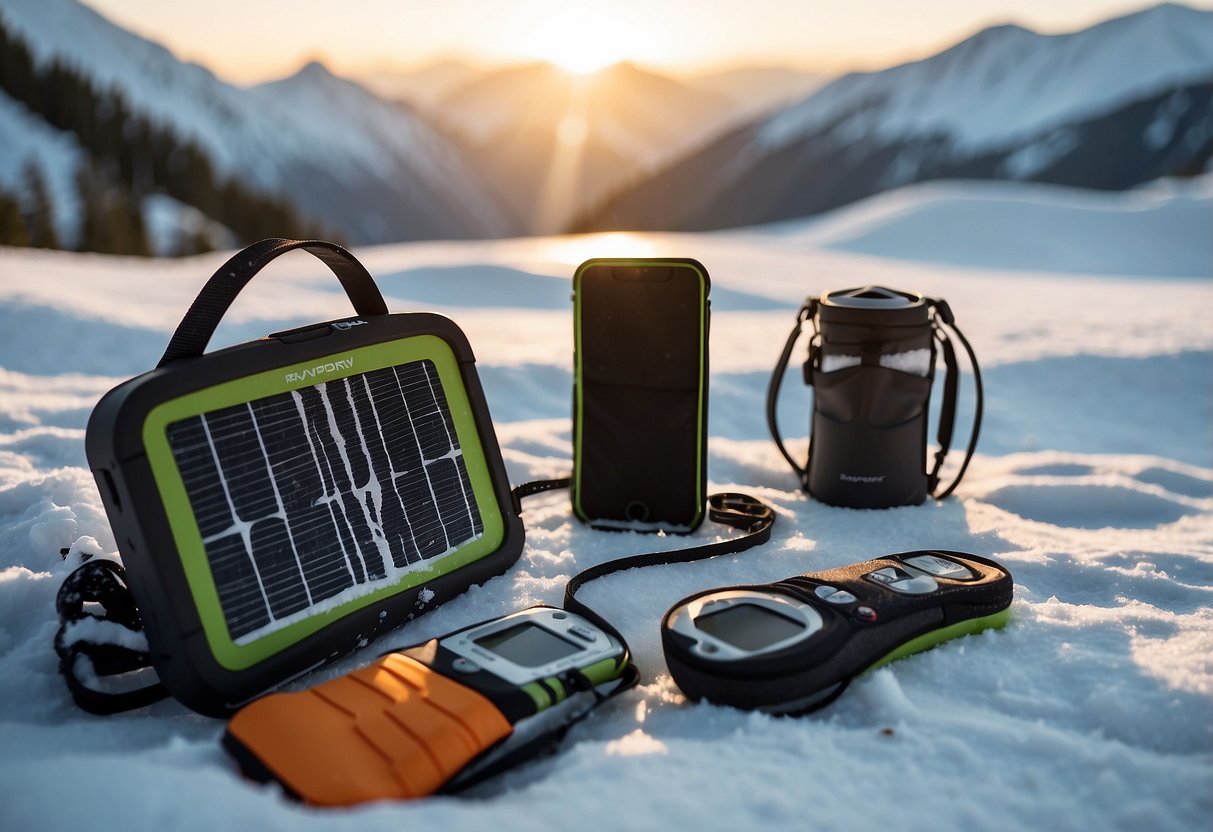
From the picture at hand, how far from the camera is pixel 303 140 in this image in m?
118

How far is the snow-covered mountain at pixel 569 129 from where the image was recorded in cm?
12875

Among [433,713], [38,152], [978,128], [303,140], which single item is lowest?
[433,713]

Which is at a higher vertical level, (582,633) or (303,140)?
(303,140)

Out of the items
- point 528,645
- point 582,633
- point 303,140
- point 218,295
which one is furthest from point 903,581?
point 303,140

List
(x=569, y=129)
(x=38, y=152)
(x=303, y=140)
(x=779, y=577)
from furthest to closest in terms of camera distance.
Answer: (x=569, y=129), (x=303, y=140), (x=38, y=152), (x=779, y=577)

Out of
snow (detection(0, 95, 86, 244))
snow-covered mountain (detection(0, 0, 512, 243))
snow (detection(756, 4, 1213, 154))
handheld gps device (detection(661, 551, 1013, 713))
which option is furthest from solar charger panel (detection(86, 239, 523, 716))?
snow-covered mountain (detection(0, 0, 512, 243))

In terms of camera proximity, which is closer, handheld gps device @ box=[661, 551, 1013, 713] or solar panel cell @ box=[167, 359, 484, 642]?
handheld gps device @ box=[661, 551, 1013, 713]

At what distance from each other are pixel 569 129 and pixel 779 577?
145 metres

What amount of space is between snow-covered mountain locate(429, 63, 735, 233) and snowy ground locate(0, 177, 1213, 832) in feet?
403

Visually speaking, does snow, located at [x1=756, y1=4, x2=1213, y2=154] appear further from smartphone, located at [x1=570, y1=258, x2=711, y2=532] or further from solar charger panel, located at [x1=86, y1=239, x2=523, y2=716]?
solar charger panel, located at [x1=86, y1=239, x2=523, y2=716]

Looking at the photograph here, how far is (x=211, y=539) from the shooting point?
156cm

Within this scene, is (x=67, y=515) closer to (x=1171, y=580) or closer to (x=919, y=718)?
(x=919, y=718)

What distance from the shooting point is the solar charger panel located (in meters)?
1.50

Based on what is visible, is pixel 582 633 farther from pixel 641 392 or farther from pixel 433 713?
pixel 641 392
